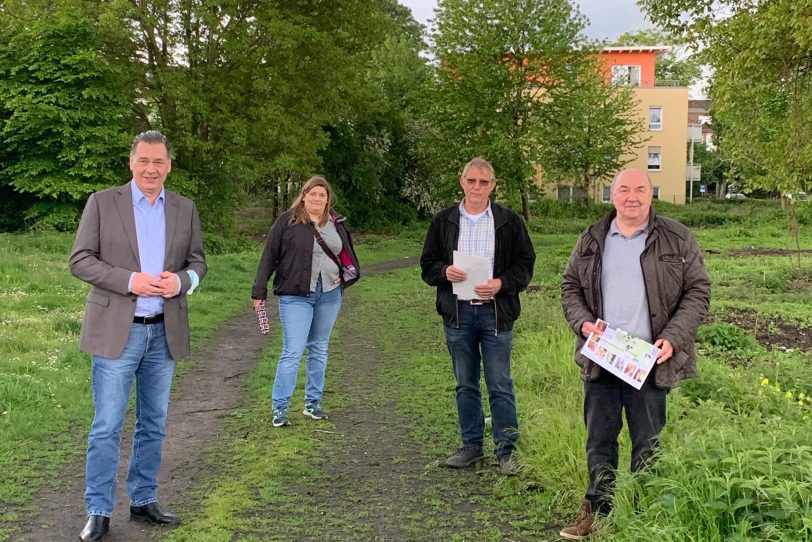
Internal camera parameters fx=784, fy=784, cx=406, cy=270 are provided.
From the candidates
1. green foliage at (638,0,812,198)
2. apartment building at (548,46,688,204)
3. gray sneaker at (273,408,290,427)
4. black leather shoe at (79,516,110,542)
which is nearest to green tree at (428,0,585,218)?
green foliage at (638,0,812,198)

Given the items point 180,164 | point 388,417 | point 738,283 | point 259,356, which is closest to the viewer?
point 388,417

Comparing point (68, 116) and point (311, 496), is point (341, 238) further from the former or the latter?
point (68, 116)

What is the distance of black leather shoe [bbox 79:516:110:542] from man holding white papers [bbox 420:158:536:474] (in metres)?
2.38

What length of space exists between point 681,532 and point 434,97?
29735 millimetres

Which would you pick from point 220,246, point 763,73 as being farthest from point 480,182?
point 220,246

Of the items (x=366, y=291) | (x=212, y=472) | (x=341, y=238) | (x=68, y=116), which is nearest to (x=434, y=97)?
(x=68, y=116)

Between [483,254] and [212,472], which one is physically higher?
[483,254]

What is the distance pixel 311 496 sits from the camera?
5.11 meters

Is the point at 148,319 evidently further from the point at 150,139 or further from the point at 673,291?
the point at 673,291

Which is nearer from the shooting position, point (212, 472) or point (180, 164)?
point (212, 472)

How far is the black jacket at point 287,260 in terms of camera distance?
6.85m

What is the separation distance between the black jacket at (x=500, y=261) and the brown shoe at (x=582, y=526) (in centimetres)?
154

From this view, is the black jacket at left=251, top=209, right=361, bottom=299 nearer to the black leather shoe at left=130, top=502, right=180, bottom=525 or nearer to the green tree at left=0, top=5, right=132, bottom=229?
the black leather shoe at left=130, top=502, right=180, bottom=525

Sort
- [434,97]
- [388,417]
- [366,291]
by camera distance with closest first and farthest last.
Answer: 1. [388,417]
2. [366,291]
3. [434,97]
